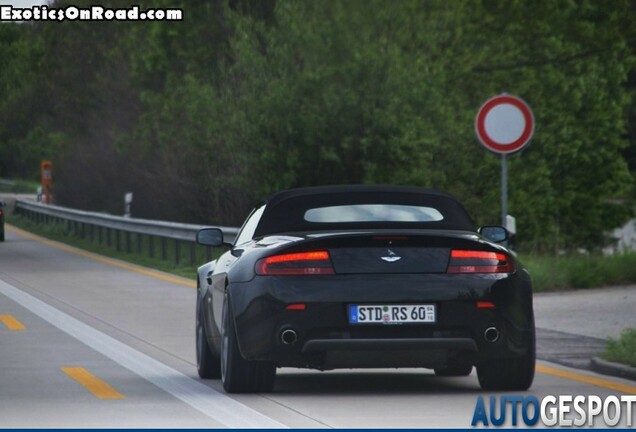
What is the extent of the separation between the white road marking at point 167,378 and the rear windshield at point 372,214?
1352 millimetres

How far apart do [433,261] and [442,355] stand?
573mm

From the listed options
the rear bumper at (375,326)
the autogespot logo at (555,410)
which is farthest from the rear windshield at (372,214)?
the autogespot logo at (555,410)

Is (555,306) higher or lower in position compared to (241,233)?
lower

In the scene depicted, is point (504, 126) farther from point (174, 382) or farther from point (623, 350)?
point (174, 382)

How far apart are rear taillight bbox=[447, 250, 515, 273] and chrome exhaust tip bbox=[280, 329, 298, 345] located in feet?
3.30

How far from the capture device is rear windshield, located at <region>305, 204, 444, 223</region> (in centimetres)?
1152

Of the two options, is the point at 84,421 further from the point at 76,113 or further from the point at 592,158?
the point at 76,113

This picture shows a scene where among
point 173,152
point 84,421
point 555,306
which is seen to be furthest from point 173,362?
point 173,152

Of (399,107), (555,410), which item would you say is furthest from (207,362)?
(399,107)

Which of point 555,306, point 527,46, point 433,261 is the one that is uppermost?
point 527,46

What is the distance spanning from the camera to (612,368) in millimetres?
12406

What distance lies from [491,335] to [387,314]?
0.67 meters

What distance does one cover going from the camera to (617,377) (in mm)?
12227

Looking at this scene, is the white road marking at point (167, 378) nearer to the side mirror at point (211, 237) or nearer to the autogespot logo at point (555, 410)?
the side mirror at point (211, 237)
